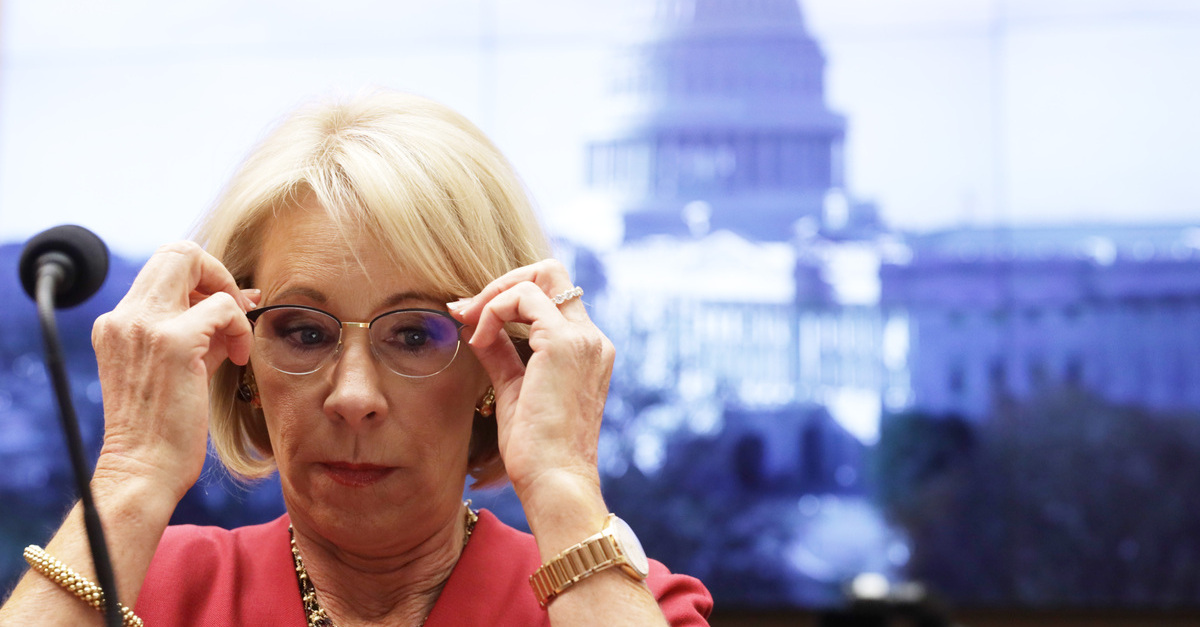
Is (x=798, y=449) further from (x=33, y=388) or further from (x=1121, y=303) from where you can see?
(x=33, y=388)

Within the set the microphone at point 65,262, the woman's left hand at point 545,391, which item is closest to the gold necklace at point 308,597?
the woman's left hand at point 545,391

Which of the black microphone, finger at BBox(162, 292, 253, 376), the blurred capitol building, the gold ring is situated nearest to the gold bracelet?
the black microphone

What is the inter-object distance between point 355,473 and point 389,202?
12.8 inches

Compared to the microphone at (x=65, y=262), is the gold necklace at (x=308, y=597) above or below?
below

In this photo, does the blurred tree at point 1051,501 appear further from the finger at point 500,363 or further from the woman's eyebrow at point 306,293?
the woman's eyebrow at point 306,293

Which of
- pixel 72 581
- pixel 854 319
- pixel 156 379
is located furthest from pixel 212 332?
pixel 854 319

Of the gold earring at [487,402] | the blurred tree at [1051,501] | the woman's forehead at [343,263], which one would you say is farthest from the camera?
the blurred tree at [1051,501]

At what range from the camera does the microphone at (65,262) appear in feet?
2.95

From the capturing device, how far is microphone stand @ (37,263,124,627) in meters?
0.79

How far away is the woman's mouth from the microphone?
35 centimetres

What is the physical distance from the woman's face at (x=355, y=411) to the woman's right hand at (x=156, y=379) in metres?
0.10

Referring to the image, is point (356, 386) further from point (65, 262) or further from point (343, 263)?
point (65, 262)

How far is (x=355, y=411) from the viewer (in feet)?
3.67

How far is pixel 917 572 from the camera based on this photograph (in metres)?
3.38
